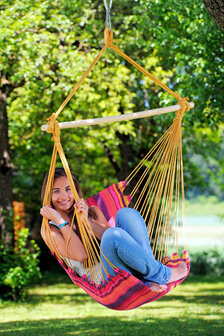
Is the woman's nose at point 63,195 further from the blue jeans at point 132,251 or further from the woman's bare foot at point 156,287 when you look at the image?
the woman's bare foot at point 156,287

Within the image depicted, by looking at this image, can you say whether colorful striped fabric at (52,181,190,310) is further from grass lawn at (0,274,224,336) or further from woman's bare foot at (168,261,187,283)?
grass lawn at (0,274,224,336)

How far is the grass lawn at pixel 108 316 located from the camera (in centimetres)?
404

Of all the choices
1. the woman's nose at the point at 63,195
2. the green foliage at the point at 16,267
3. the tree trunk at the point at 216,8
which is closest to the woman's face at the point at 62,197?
the woman's nose at the point at 63,195

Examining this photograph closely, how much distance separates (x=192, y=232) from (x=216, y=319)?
24727 mm

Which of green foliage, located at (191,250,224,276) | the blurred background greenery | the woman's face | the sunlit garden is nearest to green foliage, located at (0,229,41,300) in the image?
the sunlit garden

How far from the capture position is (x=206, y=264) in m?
8.77

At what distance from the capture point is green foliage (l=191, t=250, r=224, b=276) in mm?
8680

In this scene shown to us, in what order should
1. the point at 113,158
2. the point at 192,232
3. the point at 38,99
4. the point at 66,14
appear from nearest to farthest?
the point at 66,14 < the point at 38,99 < the point at 113,158 < the point at 192,232

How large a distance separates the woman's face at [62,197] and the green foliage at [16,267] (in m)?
2.67

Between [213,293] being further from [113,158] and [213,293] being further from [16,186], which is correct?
[16,186]

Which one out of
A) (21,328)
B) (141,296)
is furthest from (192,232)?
(141,296)

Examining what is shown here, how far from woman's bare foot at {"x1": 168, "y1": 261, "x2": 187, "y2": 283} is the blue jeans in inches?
1.5

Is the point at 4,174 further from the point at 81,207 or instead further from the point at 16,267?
the point at 81,207

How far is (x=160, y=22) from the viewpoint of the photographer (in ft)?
15.5
